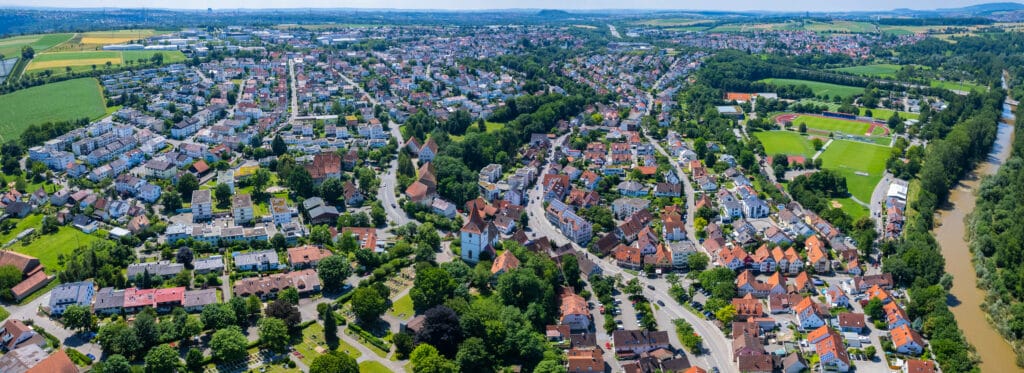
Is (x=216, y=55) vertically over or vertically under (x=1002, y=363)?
over

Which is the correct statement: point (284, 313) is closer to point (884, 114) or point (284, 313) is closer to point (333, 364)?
point (333, 364)

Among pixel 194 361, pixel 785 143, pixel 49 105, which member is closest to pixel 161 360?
pixel 194 361

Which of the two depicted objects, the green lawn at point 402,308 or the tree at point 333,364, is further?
the green lawn at point 402,308

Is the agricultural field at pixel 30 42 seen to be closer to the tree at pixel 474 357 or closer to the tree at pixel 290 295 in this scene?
the tree at pixel 290 295

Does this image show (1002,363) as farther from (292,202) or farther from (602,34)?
(602,34)

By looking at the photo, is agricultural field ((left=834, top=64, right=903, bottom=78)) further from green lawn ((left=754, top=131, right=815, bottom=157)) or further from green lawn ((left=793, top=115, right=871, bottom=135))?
A: green lawn ((left=754, top=131, right=815, bottom=157))

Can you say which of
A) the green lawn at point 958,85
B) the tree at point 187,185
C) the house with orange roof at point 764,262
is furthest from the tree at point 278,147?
the green lawn at point 958,85

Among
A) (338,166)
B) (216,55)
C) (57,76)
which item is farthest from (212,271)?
(216,55)
